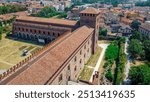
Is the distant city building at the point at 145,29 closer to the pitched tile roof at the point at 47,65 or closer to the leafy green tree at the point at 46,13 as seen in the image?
the pitched tile roof at the point at 47,65

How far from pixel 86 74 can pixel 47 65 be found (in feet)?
58.5

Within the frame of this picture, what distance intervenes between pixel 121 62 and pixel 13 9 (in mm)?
81544

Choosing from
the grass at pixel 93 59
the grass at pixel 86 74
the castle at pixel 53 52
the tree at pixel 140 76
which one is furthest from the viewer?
the grass at pixel 93 59

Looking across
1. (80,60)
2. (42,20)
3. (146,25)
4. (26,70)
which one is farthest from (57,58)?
(146,25)

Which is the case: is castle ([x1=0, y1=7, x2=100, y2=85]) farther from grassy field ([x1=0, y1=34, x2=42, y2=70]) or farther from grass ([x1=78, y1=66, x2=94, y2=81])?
grassy field ([x1=0, y1=34, x2=42, y2=70])

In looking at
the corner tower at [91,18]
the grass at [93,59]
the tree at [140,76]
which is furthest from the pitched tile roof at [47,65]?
the corner tower at [91,18]

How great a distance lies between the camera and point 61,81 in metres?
34.4

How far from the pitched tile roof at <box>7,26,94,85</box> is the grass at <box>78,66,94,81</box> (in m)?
7.59

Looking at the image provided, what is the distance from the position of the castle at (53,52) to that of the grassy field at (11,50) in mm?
5181

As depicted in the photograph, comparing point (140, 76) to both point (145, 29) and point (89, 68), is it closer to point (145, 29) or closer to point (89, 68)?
point (89, 68)

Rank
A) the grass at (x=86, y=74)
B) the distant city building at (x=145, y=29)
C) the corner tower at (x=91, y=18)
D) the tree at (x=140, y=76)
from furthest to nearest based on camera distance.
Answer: the distant city building at (x=145, y=29) → the corner tower at (x=91, y=18) → the grass at (x=86, y=74) → the tree at (x=140, y=76)

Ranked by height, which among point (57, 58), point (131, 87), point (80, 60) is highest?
point (131, 87)

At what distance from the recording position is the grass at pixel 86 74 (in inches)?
1790

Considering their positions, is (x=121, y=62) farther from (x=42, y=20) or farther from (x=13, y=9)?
(x=13, y=9)
